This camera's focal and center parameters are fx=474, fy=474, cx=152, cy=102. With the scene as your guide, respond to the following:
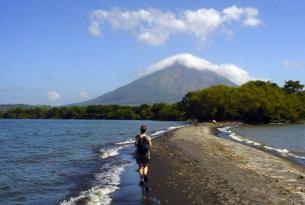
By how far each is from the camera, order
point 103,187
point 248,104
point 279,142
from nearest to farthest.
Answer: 1. point 103,187
2. point 279,142
3. point 248,104

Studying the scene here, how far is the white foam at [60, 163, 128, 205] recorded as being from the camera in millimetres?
14988

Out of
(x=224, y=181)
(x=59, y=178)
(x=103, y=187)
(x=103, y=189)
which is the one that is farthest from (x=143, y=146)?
(x=59, y=178)

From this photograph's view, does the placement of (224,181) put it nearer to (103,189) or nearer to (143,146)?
(143,146)

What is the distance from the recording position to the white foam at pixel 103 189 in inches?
590

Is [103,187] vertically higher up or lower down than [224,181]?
lower down

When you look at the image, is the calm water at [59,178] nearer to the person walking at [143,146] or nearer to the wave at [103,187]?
the wave at [103,187]

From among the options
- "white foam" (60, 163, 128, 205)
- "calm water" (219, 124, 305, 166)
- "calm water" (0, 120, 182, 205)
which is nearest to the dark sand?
"white foam" (60, 163, 128, 205)

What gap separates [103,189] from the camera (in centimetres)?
1728

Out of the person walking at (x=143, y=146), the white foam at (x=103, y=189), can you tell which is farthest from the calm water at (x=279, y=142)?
the person walking at (x=143, y=146)

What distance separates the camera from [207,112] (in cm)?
13500

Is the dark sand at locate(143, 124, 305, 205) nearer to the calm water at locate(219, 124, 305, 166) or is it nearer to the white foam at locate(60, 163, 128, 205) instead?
the white foam at locate(60, 163, 128, 205)

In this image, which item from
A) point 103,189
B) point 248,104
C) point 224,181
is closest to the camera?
point 103,189

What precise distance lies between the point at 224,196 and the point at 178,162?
10134 mm

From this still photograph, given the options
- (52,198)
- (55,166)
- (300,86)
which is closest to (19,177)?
(55,166)
